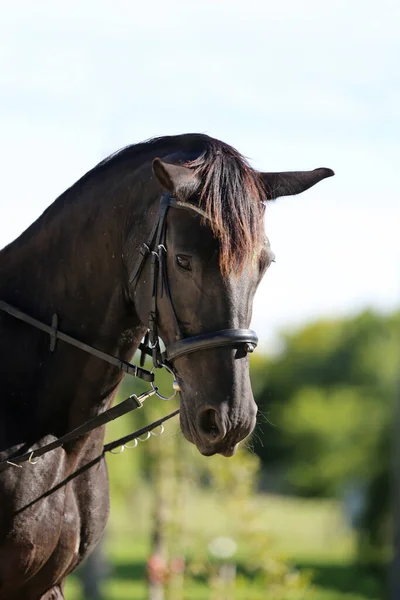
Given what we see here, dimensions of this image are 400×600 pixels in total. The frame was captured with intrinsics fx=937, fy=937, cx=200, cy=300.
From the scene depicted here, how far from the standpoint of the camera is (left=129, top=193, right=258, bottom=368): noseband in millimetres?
3340

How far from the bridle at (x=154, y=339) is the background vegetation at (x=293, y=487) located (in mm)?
5947

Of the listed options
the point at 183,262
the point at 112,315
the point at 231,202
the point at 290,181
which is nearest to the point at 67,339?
the point at 112,315

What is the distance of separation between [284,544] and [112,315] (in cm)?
3149

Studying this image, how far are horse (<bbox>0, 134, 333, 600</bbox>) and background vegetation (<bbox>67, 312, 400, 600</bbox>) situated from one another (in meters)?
5.81

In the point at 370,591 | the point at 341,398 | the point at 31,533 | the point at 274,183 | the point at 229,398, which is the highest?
the point at 341,398

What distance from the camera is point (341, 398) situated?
42.0 m

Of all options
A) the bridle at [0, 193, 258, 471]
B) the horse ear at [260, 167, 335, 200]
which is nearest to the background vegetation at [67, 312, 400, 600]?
the bridle at [0, 193, 258, 471]

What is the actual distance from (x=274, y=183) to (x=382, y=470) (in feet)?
68.5

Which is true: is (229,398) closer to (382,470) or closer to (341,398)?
(382,470)

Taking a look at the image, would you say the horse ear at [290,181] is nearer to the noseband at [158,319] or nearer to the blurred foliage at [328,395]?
the noseband at [158,319]

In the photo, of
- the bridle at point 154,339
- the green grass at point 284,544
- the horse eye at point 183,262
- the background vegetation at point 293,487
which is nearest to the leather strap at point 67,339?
the bridle at point 154,339

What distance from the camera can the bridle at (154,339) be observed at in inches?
132

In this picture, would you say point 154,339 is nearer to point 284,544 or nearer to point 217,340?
point 217,340

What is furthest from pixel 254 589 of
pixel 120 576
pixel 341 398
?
pixel 341 398
